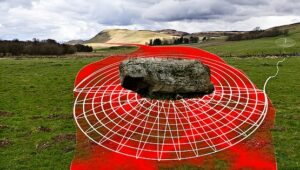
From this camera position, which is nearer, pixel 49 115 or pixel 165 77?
pixel 165 77

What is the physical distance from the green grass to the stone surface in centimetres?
534

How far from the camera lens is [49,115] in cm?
2195

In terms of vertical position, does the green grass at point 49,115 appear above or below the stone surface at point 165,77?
below

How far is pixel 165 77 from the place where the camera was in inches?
415

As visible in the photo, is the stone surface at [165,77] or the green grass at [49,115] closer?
the stone surface at [165,77]

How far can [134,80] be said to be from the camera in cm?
1031

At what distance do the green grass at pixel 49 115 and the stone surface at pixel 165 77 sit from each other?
5.34 m

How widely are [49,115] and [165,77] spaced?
1315cm

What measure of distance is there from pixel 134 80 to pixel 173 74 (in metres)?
1.14

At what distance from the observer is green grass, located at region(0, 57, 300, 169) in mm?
15180

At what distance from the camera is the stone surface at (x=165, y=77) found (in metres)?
10.3

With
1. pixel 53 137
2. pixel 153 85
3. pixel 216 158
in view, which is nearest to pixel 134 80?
pixel 153 85

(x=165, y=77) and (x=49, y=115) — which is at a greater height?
(x=165, y=77)

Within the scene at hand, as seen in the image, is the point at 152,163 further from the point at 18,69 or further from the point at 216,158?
the point at 18,69
